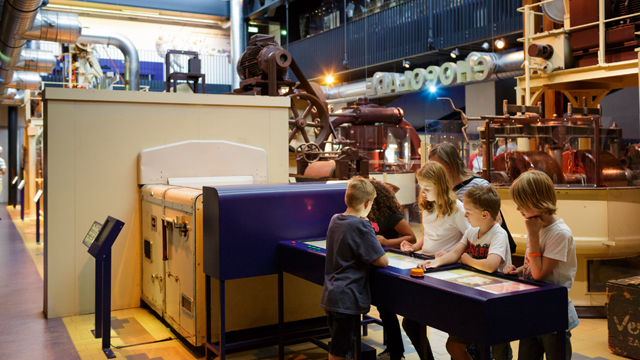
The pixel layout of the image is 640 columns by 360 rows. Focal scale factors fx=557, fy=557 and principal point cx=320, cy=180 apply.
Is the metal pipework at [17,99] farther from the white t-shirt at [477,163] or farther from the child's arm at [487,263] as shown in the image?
the child's arm at [487,263]

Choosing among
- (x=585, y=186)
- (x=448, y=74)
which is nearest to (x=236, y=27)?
(x=448, y=74)

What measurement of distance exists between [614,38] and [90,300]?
17.7ft

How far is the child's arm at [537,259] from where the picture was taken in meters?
2.34

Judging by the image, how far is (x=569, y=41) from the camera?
579 centimetres

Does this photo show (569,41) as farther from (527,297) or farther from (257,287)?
(527,297)

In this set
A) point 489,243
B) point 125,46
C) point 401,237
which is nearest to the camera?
point 489,243

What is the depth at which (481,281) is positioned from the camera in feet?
7.31

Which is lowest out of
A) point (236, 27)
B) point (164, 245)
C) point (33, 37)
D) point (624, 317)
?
point (624, 317)

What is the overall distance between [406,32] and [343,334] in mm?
11860

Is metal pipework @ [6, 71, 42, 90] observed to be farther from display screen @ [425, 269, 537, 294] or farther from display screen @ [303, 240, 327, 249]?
display screen @ [425, 269, 537, 294]

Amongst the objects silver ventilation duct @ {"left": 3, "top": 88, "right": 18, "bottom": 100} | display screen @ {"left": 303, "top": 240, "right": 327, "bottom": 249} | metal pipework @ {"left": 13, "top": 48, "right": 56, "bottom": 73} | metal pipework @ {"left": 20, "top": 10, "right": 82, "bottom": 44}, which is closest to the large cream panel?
display screen @ {"left": 303, "top": 240, "right": 327, "bottom": 249}

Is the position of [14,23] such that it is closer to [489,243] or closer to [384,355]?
[384,355]

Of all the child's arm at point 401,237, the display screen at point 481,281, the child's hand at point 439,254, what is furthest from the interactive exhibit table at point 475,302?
the child's arm at point 401,237

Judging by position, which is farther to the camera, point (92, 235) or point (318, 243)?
point (92, 235)
